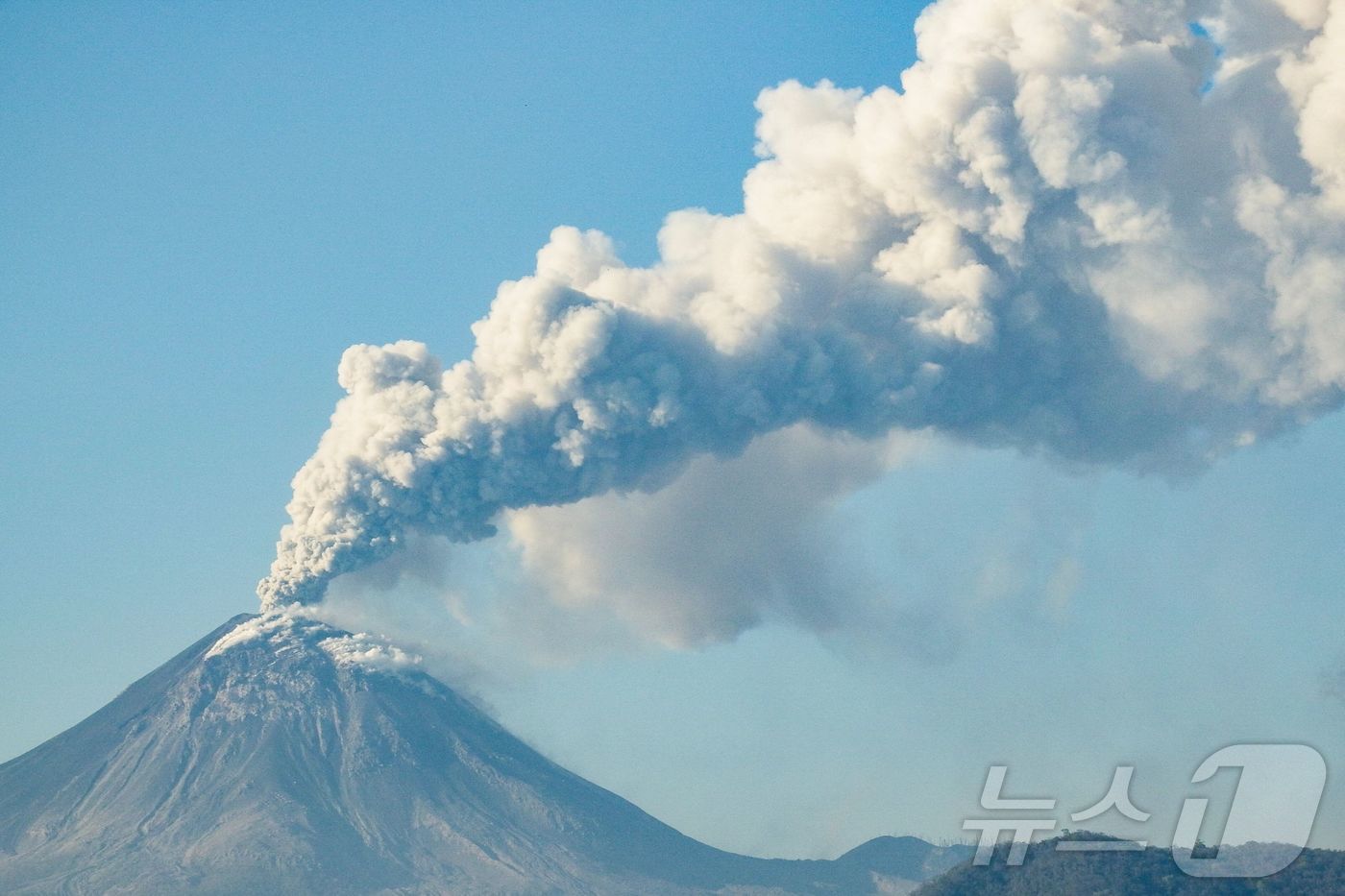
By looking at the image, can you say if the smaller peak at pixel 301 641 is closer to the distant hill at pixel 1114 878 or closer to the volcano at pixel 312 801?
the volcano at pixel 312 801

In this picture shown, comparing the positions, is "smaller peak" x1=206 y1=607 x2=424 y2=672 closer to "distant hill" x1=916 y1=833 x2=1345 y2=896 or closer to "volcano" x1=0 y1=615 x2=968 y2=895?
"volcano" x1=0 y1=615 x2=968 y2=895

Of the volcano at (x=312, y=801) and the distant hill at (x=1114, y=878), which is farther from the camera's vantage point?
the volcano at (x=312, y=801)

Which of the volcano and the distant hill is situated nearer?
the distant hill

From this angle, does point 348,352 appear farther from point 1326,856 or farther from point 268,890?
point 1326,856

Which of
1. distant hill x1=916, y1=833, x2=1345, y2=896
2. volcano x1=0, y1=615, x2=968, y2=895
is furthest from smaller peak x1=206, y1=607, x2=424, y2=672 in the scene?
distant hill x1=916, y1=833, x2=1345, y2=896

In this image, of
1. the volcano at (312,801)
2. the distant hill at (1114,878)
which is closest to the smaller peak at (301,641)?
the volcano at (312,801)
